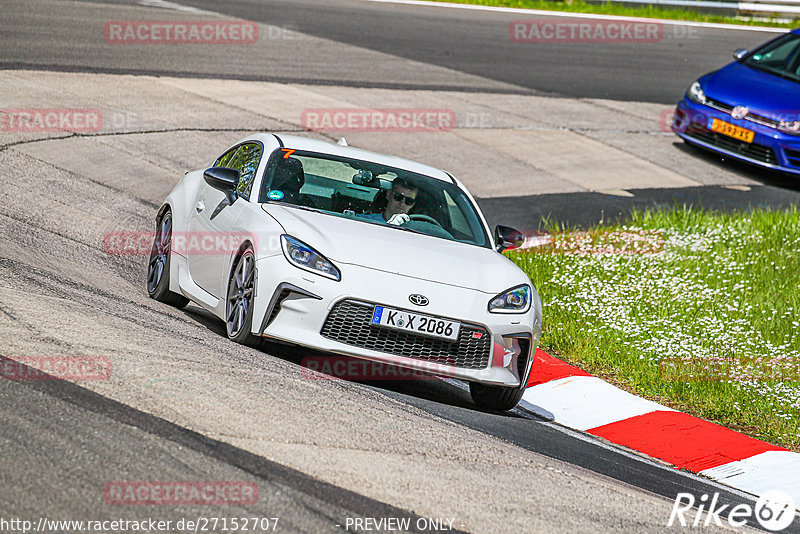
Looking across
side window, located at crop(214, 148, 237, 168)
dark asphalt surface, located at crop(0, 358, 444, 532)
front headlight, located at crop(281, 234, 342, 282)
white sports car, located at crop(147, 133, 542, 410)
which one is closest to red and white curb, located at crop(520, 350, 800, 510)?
white sports car, located at crop(147, 133, 542, 410)

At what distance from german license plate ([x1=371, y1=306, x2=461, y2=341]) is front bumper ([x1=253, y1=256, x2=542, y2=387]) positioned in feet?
0.11

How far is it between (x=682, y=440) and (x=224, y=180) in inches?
138

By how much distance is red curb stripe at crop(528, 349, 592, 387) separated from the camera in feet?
27.5

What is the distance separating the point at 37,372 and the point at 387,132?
35.5 feet

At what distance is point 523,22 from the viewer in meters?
25.5

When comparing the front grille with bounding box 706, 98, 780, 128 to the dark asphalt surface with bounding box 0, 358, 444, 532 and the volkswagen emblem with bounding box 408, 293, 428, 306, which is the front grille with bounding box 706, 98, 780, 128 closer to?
A: the volkswagen emblem with bounding box 408, 293, 428, 306

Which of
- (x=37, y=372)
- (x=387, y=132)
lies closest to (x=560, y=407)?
(x=37, y=372)

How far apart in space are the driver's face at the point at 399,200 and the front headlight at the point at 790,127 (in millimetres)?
9216

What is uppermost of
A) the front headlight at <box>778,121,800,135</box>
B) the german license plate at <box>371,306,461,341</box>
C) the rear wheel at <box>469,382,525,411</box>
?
the german license plate at <box>371,306,461,341</box>

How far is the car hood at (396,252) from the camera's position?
678 centimetres

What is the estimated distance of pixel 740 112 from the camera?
51.5 ft

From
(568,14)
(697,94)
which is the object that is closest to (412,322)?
(697,94)

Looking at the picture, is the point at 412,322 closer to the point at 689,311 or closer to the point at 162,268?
the point at 162,268

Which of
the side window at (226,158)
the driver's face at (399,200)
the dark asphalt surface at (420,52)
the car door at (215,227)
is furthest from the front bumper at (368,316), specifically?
the dark asphalt surface at (420,52)
